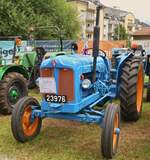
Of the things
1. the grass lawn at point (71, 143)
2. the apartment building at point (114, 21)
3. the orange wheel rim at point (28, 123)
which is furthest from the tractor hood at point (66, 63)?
the apartment building at point (114, 21)

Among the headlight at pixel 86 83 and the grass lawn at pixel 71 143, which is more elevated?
the headlight at pixel 86 83

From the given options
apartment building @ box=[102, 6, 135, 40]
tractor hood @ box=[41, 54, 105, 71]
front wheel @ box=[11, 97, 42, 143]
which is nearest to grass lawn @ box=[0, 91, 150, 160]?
front wheel @ box=[11, 97, 42, 143]

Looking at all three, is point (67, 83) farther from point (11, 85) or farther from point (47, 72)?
point (11, 85)

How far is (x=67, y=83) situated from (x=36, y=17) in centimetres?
2684

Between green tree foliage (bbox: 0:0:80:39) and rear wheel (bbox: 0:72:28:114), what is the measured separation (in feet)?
59.3

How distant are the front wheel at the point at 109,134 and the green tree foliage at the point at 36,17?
21040 millimetres

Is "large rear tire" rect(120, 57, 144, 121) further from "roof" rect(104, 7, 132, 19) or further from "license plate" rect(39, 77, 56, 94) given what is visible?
"roof" rect(104, 7, 132, 19)

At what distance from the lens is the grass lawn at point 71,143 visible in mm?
5324

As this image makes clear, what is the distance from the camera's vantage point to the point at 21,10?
31250 mm

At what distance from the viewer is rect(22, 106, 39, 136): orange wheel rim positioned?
5.80 meters

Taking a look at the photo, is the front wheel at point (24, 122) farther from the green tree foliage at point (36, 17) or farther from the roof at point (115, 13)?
the roof at point (115, 13)

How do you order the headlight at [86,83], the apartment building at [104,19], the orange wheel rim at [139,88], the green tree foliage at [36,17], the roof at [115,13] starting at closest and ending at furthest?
the headlight at [86,83]
the orange wheel rim at [139,88]
the green tree foliage at [36,17]
the apartment building at [104,19]
the roof at [115,13]

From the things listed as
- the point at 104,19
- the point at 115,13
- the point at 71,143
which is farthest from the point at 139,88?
the point at 115,13

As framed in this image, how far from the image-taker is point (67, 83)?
557 cm
